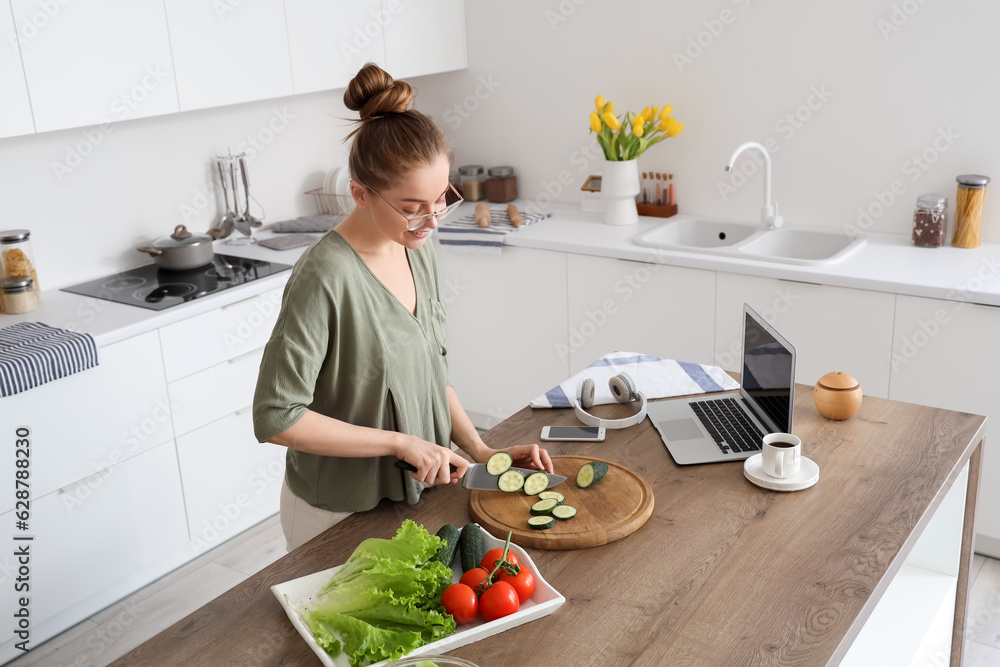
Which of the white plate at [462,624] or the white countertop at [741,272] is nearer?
the white plate at [462,624]

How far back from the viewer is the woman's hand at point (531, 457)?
166 cm

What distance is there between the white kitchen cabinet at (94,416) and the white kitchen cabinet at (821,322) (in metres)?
1.88

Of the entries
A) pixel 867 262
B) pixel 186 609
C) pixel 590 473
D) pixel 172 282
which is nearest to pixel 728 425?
pixel 590 473

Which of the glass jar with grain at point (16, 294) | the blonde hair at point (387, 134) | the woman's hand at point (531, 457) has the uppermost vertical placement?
the blonde hair at point (387, 134)

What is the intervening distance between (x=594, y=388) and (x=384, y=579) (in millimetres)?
829

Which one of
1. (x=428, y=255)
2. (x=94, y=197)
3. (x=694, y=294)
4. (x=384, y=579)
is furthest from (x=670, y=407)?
(x=94, y=197)

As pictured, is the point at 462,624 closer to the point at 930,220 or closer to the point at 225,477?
the point at 225,477

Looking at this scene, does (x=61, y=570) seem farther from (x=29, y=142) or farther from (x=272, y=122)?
(x=272, y=122)

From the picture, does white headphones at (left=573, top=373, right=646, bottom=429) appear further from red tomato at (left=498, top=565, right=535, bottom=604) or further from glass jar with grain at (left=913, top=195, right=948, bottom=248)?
glass jar with grain at (left=913, top=195, right=948, bottom=248)

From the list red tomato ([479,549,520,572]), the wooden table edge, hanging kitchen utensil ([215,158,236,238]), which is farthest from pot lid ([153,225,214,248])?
the wooden table edge

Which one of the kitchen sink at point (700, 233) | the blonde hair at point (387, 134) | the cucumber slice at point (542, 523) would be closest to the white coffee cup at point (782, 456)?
the cucumber slice at point (542, 523)

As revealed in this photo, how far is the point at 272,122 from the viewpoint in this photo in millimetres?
3742

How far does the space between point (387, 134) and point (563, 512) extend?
2.36ft

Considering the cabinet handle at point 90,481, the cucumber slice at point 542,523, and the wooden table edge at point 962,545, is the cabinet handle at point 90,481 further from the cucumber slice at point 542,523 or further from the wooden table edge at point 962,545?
the wooden table edge at point 962,545
